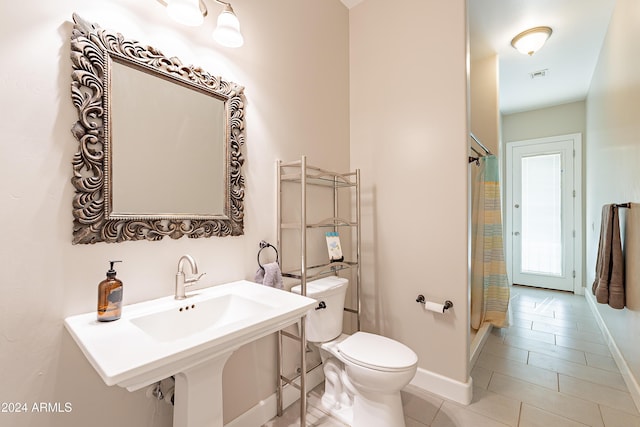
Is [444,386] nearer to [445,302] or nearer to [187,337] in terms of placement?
[445,302]

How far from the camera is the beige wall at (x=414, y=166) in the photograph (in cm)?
182

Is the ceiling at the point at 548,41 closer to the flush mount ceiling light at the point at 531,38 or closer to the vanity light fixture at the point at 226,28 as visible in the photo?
the flush mount ceiling light at the point at 531,38

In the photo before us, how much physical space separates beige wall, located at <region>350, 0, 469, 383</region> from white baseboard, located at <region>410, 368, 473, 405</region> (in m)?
0.03

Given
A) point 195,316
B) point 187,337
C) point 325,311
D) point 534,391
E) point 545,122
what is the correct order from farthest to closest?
1. point 545,122
2. point 534,391
3. point 325,311
4. point 195,316
5. point 187,337

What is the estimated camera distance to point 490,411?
1702mm

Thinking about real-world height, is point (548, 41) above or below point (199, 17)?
above

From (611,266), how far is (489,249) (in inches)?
33.7

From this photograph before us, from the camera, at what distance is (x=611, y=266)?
197 centimetres

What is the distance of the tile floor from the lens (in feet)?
5.35

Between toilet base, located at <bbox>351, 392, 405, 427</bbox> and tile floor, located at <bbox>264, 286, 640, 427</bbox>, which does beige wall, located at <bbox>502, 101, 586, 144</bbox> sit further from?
toilet base, located at <bbox>351, 392, 405, 427</bbox>

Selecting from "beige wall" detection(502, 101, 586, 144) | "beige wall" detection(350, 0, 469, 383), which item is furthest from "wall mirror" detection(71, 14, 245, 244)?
"beige wall" detection(502, 101, 586, 144)

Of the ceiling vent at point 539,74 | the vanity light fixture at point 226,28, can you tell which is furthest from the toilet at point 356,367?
the ceiling vent at point 539,74

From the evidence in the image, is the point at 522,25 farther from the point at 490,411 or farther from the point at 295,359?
the point at 295,359

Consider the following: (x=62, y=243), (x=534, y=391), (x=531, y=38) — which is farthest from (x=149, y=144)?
(x=531, y=38)
